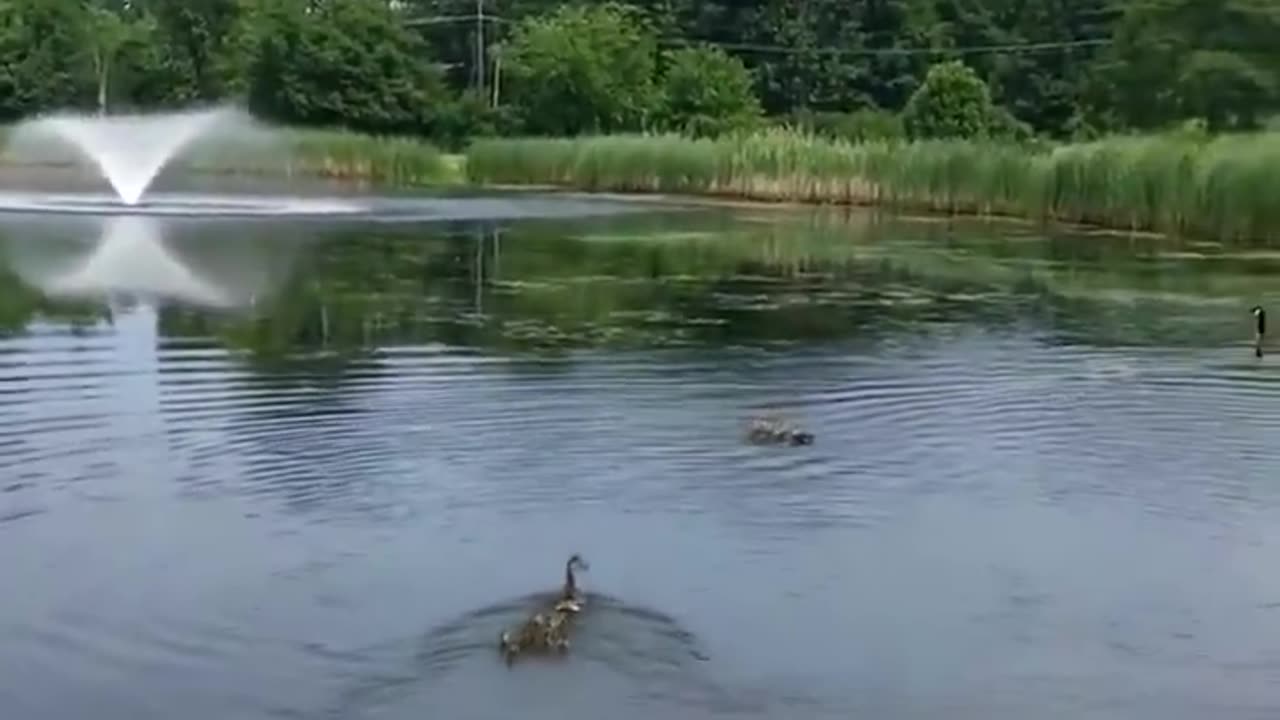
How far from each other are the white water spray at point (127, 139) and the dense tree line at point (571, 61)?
255cm

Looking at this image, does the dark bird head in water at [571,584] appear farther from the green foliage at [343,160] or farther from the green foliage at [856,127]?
the green foliage at [343,160]

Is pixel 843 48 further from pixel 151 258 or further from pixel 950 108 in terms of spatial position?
pixel 151 258

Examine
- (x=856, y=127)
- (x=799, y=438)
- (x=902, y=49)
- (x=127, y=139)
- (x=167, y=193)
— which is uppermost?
(x=902, y=49)

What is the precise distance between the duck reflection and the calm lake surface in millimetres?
306

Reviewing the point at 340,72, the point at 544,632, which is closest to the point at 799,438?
the point at 544,632

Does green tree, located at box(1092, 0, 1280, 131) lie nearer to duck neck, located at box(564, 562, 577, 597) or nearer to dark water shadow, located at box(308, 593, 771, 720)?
duck neck, located at box(564, 562, 577, 597)

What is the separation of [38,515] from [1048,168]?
29807 mm

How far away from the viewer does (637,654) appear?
9703mm

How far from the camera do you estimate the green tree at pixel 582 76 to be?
66812 millimetres

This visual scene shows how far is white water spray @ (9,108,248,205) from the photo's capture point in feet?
162

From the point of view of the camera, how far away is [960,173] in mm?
41438

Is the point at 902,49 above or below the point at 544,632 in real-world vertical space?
above

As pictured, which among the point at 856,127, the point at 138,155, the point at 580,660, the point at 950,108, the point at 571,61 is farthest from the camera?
the point at 571,61

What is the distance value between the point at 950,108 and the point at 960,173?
14.0 metres
